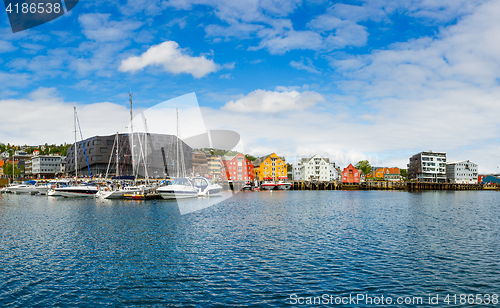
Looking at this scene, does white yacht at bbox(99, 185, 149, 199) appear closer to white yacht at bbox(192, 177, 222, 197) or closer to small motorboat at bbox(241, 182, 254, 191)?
white yacht at bbox(192, 177, 222, 197)

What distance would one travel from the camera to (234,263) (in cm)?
2561

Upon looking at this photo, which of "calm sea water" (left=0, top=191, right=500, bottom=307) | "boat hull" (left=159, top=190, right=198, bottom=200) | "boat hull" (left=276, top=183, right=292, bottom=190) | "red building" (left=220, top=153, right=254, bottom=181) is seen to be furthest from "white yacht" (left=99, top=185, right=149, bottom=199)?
"boat hull" (left=276, top=183, right=292, bottom=190)

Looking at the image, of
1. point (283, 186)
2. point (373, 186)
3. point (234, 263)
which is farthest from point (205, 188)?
point (373, 186)

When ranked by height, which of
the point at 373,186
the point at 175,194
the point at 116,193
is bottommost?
the point at 373,186

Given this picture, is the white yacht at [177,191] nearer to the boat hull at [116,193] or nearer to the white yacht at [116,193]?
the white yacht at [116,193]

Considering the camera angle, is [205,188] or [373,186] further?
[373,186]

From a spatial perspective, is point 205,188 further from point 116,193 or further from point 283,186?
point 283,186
